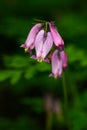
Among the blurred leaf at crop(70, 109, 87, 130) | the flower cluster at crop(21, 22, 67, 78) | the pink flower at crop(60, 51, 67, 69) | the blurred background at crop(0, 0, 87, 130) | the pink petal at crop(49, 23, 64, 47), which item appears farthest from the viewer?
the blurred background at crop(0, 0, 87, 130)

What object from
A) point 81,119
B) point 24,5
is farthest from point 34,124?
point 24,5

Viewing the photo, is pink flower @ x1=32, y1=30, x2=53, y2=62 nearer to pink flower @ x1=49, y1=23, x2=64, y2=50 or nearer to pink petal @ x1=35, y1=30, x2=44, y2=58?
pink petal @ x1=35, y1=30, x2=44, y2=58

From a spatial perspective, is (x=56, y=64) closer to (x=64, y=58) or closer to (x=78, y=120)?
(x=64, y=58)

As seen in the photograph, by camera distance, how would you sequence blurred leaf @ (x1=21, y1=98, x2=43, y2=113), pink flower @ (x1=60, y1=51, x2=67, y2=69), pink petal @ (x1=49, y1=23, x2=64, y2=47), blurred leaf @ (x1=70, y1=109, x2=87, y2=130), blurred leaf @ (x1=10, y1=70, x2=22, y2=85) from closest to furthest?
1. pink petal @ (x1=49, y1=23, x2=64, y2=47)
2. pink flower @ (x1=60, y1=51, x2=67, y2=69)
3. blurred leaf @ (x1=10, y1=70, x2=22, y2=85)
4. blurred leaf @ (x1=70, y1=109, x2=87, y2=130)
5. blurred leaf @ (x1=21, y1=98, x2=43, y2=113)

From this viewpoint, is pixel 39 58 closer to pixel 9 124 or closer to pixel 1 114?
pixel 9 124

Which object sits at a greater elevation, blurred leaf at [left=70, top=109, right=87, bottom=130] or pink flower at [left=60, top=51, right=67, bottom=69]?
pink flower at [left=60, top=51, right=67, bottom=69]

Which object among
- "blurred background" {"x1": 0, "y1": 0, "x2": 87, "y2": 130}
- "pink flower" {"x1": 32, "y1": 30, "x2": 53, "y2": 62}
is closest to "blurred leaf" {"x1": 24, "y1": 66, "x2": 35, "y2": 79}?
"blurred background" {"x1": 0, "y1": 0, "x2": 87, "y2": 130}
